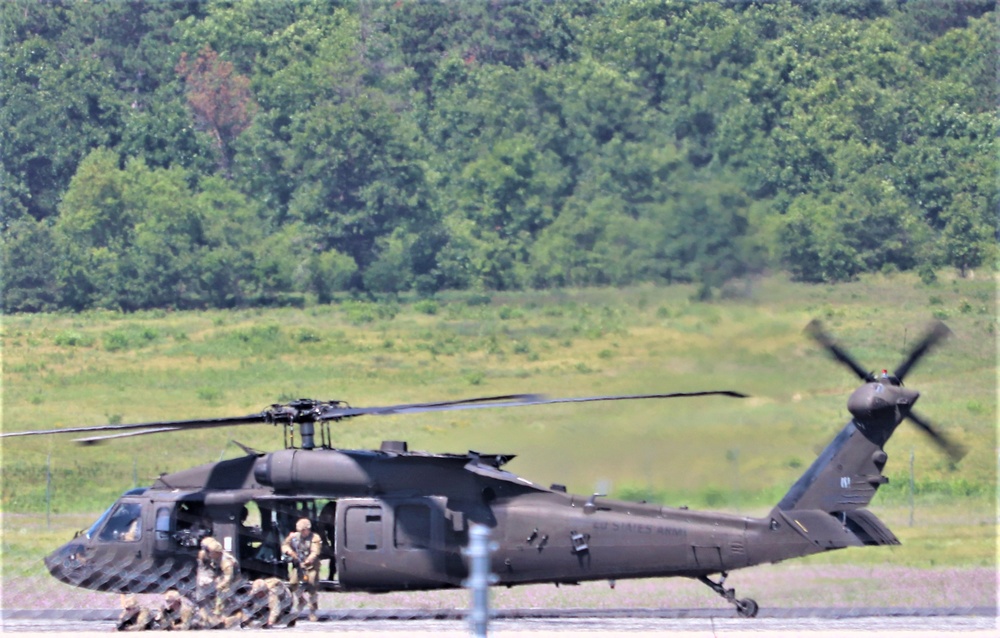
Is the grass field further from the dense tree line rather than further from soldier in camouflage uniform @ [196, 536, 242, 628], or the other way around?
soldier in camouflage uniform @ [196, 536, 242, 628]

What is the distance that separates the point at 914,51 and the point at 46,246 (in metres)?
27.9

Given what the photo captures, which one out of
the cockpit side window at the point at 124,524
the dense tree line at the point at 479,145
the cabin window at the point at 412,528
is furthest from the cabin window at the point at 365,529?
the dense tree line at the point at 479,145

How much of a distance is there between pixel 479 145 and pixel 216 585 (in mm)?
27978

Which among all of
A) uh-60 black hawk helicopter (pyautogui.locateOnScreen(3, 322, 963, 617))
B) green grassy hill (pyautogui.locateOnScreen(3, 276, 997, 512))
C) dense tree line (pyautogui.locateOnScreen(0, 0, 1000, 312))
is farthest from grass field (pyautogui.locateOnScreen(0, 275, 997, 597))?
uh-60 black hawk helicopter (pyautogui.locateOnScreen(3, 322, 963, 617))

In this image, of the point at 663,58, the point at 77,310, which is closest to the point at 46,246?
the point at 77,310

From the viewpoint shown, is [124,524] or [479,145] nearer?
[124,524]

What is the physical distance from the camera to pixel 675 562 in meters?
15.8

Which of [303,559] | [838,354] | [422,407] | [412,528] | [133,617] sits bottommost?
[133,617]

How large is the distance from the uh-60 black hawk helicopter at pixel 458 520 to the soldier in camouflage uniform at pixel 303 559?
0.27 metres

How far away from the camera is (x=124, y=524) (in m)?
16.6

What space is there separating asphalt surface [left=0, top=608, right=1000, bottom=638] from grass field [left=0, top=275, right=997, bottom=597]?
8.71ft

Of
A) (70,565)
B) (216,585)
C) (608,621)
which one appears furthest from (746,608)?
(70,565)

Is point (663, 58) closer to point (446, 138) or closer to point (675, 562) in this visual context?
point (446, 138)

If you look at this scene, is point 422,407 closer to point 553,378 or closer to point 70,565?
point 70,565
